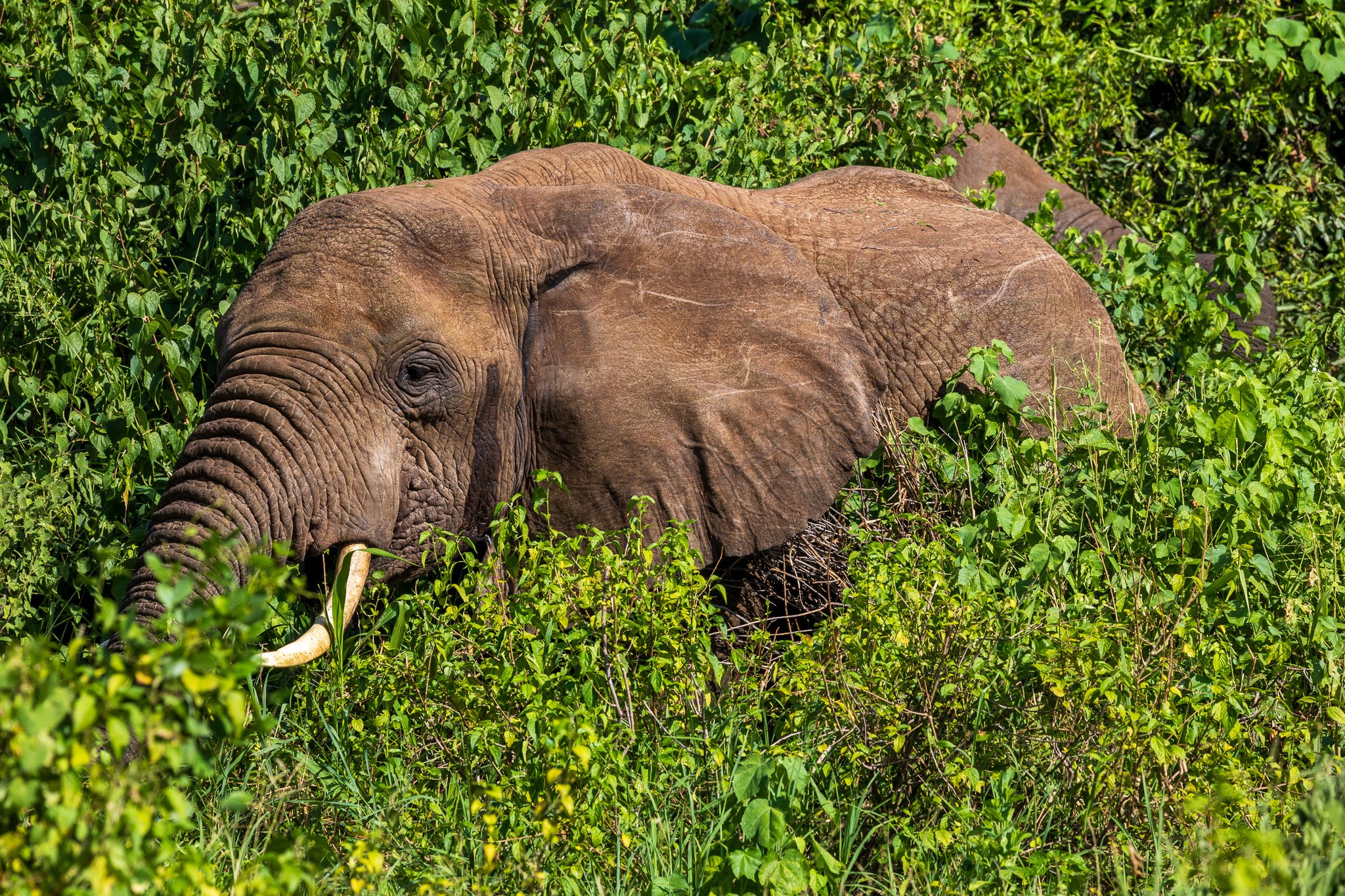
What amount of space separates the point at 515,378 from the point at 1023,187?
367 cm

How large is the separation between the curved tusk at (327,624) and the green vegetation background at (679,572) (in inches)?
3.6

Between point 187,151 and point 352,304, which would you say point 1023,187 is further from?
point 352,304

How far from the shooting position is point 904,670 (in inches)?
144

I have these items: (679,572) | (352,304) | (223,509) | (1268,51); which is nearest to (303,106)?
(352,304)

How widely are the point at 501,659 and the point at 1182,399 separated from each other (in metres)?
2.95

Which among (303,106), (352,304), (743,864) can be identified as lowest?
(743,864)

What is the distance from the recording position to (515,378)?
177 inches

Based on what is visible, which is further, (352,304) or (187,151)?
(187,151)

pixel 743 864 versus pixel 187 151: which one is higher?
pixel 187 151

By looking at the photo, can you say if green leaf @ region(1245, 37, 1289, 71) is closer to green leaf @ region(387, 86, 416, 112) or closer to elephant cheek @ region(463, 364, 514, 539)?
green leaf @ region(387, 86, 416, 112)

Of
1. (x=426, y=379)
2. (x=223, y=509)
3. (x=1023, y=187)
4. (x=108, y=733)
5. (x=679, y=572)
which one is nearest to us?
(x=108, y=733)

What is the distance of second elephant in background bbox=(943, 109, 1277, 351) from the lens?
6.97 metres

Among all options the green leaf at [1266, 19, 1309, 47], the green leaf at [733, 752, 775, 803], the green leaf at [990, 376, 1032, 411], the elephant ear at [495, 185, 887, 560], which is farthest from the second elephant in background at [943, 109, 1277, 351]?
Result: the green leaf at [733, 752, 775, 803]

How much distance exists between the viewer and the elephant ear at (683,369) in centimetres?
441
